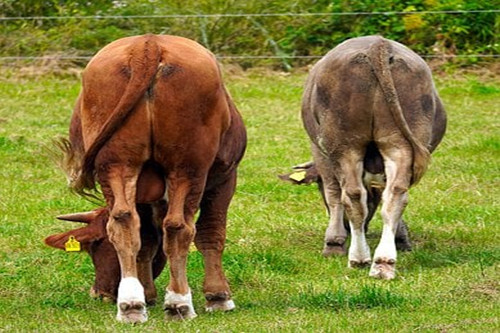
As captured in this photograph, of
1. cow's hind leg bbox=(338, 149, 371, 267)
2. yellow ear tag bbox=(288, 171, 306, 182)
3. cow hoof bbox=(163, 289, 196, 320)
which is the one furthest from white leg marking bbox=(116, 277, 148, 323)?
yellow ear tag bbox=(288, 171, 306, 182)

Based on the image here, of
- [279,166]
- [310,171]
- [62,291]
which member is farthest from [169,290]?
[279,166]

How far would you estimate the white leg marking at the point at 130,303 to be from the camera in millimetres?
7555

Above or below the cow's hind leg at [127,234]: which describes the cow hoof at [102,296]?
below

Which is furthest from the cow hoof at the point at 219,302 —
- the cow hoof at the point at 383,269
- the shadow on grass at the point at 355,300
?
the cow hoof at the point at 383,269

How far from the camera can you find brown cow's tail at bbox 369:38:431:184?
9.52 m

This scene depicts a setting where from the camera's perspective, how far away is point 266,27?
2105cm

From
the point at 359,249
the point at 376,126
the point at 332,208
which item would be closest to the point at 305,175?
the point at 332,208

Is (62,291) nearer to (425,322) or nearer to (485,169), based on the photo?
(425,322)

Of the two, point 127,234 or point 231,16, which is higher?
point 127,234

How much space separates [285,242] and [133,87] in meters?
3.98

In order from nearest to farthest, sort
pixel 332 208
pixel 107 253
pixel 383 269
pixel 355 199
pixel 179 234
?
1. pixel 179 234
2. pixel 107 253
3. pixel 383 269
4. pixel 355 199
5. pixel 332 208

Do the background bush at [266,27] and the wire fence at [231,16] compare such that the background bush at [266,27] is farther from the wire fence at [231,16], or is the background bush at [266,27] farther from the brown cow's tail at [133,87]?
the brown cow's tail at [133,87]

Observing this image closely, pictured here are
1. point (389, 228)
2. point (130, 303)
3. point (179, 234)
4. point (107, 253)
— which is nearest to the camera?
point (130, 303)

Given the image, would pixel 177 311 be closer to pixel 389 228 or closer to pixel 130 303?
pixel 130 303
